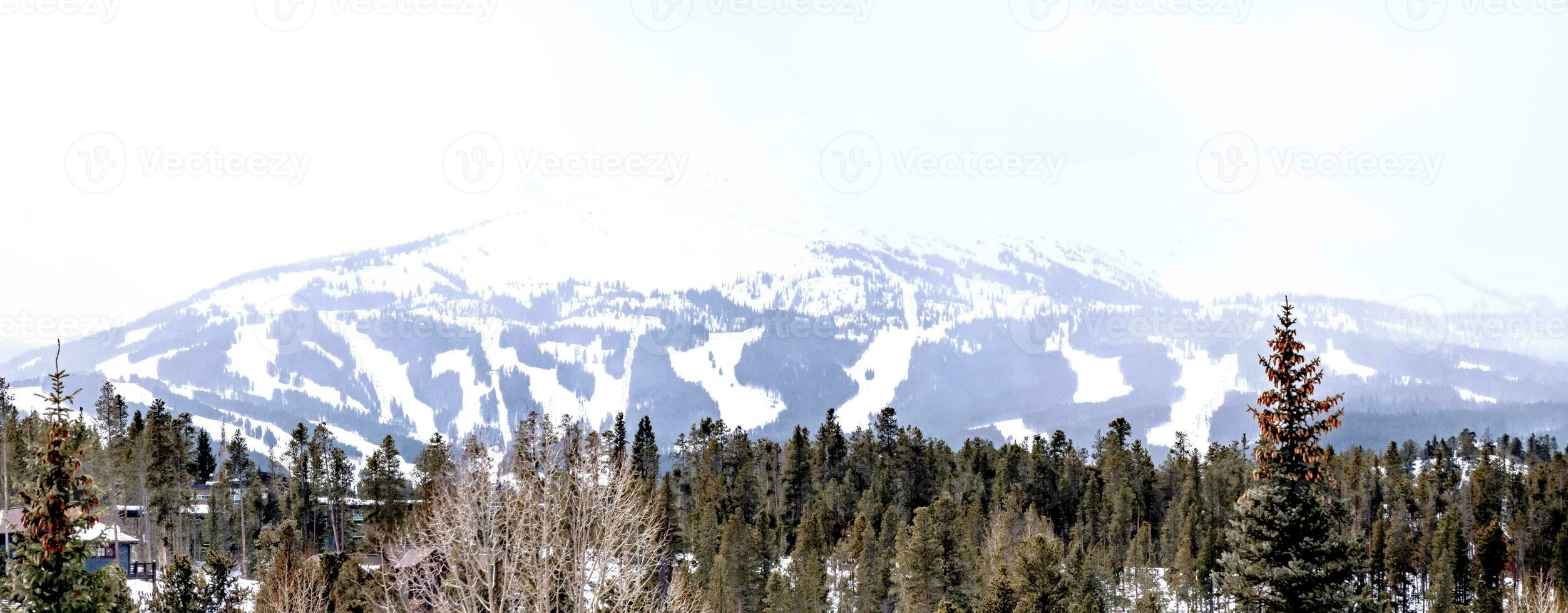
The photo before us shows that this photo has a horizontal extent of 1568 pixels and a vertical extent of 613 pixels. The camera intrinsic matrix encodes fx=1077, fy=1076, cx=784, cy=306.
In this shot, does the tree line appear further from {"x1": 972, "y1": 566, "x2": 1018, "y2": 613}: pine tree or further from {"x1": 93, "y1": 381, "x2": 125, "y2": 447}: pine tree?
{"x1": 93, "y1": 381, "x2": 125, "y2": 447}: pine tree

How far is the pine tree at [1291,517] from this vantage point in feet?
71.8

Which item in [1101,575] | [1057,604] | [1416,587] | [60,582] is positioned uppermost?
[60,582]

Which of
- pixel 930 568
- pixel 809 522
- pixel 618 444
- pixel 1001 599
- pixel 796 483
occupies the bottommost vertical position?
pixel 809 522

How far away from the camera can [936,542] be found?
60.8 metres

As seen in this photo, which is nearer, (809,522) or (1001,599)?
(1001,599)

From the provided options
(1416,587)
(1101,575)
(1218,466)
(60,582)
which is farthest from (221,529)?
(1416,587)

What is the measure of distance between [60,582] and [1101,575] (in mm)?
71506

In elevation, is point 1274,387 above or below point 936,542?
above

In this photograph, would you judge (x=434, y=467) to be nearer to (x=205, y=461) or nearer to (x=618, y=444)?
(x=618, y=444)

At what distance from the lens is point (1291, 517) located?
73.0 feet

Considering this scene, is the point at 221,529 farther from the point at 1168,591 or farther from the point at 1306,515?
the point at 1306,515

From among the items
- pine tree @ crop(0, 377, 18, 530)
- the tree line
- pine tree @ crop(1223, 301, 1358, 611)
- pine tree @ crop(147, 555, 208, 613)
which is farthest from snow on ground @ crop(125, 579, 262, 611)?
pine tree @ crop(1223, 301, 1358, 611)

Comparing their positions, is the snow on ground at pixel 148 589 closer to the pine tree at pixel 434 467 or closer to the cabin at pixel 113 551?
the cabin at pixel 113 551

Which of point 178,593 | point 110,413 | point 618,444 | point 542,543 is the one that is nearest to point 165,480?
point 110,413
